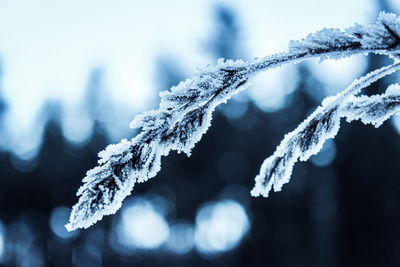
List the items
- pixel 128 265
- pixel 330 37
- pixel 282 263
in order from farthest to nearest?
pixel 128 265
pixel 282 263
pixel 330 37

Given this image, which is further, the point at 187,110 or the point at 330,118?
the point at 330,118

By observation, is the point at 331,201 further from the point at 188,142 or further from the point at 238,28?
the point at 188,142

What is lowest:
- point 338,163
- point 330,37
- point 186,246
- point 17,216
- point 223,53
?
point 330,37

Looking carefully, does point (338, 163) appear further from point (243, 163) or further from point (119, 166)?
point (119, 166)

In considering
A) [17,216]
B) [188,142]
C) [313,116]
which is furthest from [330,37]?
[17,216]

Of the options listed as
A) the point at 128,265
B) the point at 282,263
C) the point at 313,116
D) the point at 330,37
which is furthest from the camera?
the point at 128,265

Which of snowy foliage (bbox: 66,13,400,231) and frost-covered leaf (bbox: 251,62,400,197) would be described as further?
frost-covered leaf (bbox: 251,62,400,197)

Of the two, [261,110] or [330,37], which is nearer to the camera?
[330,37]

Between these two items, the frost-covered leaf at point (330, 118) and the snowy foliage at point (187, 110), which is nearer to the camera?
the snowy foliage at point (187, 110)

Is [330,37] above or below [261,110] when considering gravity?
below

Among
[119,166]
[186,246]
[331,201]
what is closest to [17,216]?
[186,246]
